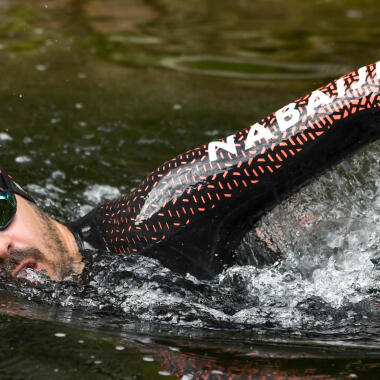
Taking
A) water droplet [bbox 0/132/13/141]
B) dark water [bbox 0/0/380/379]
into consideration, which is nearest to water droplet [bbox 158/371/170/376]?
Answer: dark water [bbox 0/0/380/379]

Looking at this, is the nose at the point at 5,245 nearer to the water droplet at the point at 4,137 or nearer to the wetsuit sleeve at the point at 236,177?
the wetsuit sleeve at the point at 236,177

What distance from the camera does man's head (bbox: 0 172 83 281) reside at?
2.25m

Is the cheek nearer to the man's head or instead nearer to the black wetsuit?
the man's head

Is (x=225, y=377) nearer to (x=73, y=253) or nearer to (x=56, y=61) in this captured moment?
(x=73, y=253)

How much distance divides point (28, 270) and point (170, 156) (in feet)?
5.45

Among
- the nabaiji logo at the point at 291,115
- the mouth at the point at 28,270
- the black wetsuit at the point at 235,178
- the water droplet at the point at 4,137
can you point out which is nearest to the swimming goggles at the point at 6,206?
the mouth at the point at 28,270

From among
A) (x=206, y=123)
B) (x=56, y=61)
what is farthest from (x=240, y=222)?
(x=56, y=61)

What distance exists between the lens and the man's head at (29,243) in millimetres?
2250

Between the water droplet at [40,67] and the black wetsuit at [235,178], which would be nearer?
the black wetsuit at [235,178]

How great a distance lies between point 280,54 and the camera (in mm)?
5312

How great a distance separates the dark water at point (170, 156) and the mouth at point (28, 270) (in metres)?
0.03

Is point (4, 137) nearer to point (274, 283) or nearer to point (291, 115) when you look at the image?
point (274, 283)

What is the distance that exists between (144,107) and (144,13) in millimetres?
2042

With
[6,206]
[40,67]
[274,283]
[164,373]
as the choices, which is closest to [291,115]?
[274,283]
